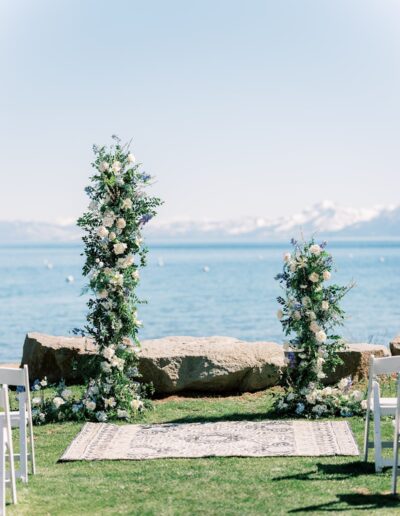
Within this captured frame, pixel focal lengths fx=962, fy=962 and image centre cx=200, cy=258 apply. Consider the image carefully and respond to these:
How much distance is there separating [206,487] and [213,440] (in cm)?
188

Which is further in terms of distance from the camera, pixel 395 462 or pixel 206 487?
pixel 206 487

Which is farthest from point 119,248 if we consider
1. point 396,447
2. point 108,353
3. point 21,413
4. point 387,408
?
point 396,447

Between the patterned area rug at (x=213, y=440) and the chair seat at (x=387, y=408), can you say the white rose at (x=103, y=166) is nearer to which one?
the patterned area rug at (x=213, y=440)

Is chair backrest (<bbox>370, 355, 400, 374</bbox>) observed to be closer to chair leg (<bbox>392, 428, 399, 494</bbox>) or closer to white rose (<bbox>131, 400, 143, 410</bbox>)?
chair leg (<bbox>392, 428, 399, 494</bbox>)

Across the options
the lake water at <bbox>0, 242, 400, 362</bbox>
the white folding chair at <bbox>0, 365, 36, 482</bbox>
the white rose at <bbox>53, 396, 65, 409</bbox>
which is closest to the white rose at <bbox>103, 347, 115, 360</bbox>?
the white rose at <bbox>53, 396, 65, 409</bbox>

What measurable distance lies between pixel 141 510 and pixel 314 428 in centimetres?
350

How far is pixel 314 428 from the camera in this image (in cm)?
1030

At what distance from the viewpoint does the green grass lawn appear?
7.23m

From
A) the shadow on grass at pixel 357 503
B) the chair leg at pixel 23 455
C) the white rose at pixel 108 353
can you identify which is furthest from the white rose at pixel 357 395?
the chair leg at pixel 23 455

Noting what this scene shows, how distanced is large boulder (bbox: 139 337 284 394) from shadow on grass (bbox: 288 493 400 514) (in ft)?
16.8

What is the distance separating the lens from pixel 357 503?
7.22m

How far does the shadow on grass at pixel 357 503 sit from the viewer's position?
278 inches

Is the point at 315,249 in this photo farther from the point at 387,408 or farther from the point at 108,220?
the point at 387,408

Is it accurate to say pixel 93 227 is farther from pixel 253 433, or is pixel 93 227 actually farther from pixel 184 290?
pixel 184 290
